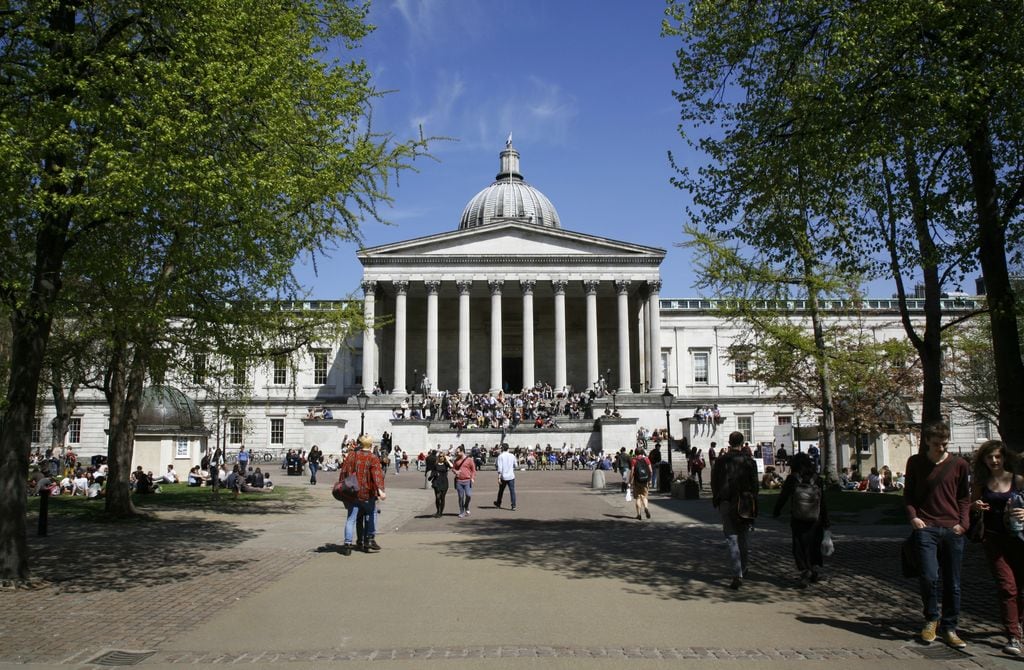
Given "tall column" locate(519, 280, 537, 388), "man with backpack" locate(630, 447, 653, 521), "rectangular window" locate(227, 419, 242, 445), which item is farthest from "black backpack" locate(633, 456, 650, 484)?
"rectangular window" locate(227, 419, 242, 445)

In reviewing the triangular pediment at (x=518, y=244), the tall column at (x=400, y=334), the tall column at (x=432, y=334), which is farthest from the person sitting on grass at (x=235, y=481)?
the triangular pediment at (x=518, y=244)

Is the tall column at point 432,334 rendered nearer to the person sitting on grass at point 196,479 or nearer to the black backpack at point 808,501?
the person sitting on grass at point 196,479

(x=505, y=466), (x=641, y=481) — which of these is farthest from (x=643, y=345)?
(x=641, y=481)

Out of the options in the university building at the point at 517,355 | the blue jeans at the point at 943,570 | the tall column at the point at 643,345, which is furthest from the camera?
the tall column at the point at 643,345

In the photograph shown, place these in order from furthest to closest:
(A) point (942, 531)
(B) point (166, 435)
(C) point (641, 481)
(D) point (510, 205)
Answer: (D) point (510, 205) → (B) point (166, 435) → (C) point (641, 481) → (A) point (942, 531)

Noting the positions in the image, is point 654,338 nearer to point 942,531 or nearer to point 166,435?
point 166,435

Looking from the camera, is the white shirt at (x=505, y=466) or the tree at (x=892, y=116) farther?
the white shirt at (x=505, y=466)

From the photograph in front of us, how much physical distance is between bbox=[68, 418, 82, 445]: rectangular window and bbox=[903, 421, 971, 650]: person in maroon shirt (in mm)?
65127

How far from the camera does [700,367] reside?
6819cm

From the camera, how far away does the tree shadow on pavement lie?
10.8 metres

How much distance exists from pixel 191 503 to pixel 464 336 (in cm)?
3545

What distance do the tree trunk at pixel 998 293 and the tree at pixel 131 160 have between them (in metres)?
10.4

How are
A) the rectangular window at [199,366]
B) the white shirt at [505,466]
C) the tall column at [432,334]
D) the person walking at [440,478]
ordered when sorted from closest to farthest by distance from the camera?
the rectangular window at [199,366] < the person walking at [440,478] < the white shirt at [505,466] < the tall column at [432,334]

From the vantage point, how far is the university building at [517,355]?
167 ft
